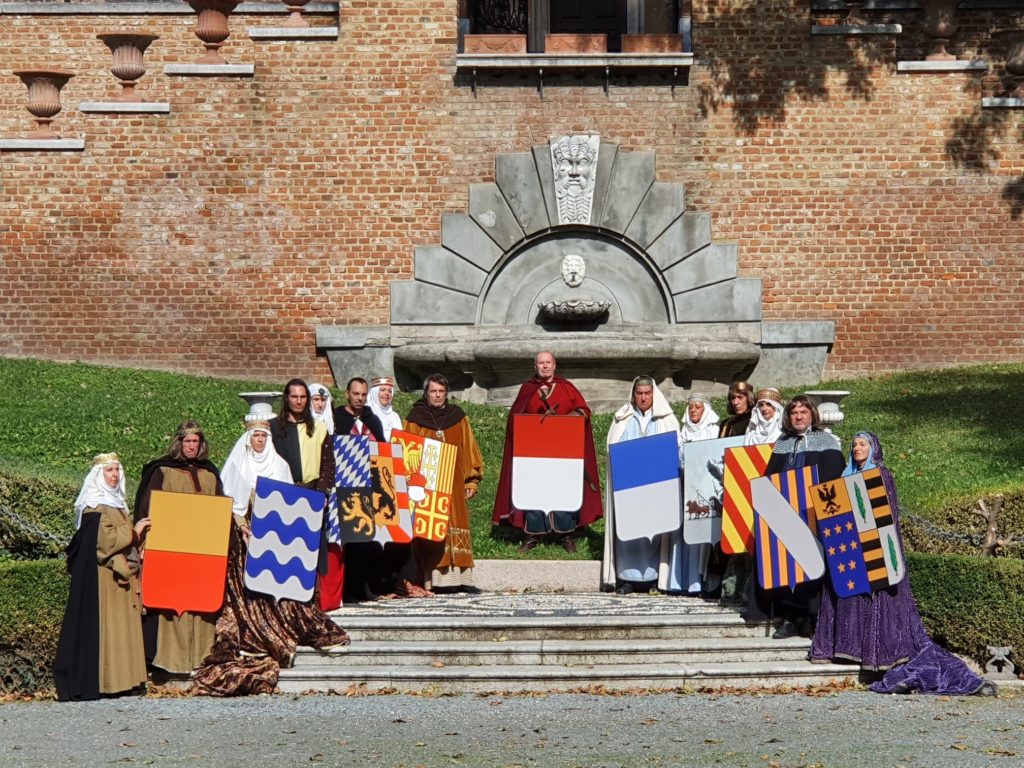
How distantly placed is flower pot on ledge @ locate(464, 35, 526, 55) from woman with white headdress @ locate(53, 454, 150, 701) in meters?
10.2

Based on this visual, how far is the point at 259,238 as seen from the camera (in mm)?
20031

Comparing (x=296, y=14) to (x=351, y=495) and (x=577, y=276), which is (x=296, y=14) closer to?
(x=577, y=276)

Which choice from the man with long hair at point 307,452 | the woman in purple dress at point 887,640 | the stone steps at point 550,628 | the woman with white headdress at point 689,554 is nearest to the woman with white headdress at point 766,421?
the woman with white headdress at point 689,554

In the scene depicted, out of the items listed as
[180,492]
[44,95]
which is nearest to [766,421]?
[180,492]

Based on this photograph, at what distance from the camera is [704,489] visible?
1264cm

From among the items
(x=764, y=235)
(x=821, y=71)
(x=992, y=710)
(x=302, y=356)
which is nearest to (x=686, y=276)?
(x=764, y=235)

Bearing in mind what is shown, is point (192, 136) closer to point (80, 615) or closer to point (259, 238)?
point (259, 238)

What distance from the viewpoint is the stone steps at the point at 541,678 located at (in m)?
11.0

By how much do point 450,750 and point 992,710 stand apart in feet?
10.4

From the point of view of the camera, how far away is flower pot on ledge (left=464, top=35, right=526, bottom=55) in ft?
65.6

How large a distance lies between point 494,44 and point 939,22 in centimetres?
485

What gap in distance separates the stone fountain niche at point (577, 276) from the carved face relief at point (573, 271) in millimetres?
11

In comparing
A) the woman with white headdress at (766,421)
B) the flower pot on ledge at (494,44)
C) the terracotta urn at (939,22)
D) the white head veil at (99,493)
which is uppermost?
the terracotta urn at (939,22)

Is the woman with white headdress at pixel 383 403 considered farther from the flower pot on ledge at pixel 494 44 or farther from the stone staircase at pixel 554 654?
the flower pot on ledge at pixel 494 44
